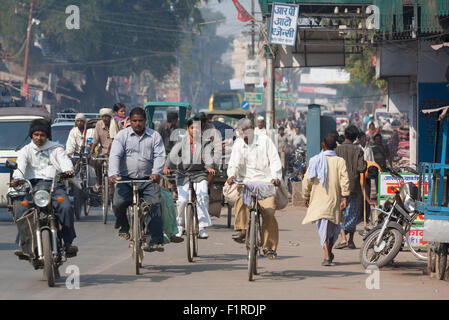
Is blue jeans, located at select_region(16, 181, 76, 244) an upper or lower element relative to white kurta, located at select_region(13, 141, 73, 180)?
lower

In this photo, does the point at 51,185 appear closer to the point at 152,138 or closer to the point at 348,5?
the point at 152,138

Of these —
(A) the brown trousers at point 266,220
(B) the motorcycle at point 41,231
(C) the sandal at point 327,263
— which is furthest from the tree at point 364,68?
(B) the motorcycle at point 41,231

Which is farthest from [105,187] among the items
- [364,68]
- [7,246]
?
[364,68]

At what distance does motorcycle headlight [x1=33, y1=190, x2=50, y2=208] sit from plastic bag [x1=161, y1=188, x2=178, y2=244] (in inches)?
67.2

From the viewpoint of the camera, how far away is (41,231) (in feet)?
28.0

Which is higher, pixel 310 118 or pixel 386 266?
pixel 310 118

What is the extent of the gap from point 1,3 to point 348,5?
34.4m

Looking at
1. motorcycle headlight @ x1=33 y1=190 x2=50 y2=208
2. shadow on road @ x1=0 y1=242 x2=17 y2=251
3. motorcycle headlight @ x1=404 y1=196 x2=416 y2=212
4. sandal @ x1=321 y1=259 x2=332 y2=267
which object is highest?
motorcycle headlight @ x1=33 y1=190 x2=50 y2=208

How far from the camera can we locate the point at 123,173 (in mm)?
9727

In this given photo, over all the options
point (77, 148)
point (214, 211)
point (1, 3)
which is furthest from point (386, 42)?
point (1, 3)

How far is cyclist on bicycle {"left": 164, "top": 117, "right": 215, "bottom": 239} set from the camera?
1134 cm

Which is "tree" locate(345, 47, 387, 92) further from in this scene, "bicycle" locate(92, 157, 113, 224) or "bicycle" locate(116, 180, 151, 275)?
"bicycle" locate(116, 180, 151, 275)

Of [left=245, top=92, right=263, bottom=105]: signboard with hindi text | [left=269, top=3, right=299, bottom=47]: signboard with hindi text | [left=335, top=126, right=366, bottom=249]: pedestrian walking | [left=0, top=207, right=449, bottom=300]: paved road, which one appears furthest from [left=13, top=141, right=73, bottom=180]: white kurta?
[left=245, top=92, right=263, bottom=105]: signboard with hindi text

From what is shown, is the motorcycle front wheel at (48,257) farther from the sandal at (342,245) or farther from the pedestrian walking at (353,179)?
the sandal at (342,245)
